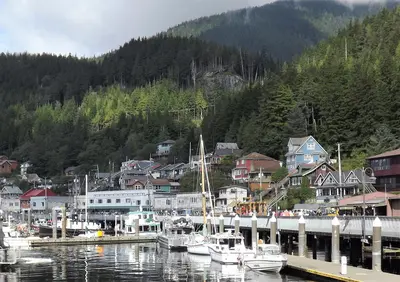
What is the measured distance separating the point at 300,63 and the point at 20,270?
127m

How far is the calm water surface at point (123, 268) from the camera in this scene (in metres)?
47.5

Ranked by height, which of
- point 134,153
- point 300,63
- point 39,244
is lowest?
point 39,244

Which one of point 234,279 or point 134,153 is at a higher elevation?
point 134,153

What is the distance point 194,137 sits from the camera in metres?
164

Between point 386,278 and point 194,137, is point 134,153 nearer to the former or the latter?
point 194,137

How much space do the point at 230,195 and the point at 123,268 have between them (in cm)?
6226

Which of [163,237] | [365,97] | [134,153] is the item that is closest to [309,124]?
[365,97]

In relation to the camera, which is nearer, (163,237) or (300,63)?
(163,237)

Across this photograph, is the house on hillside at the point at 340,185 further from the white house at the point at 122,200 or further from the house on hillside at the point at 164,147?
the house on hillside at the point at 164,147

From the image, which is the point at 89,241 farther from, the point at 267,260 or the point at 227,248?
the point at 267,260

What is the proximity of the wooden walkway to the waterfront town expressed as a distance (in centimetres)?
1718

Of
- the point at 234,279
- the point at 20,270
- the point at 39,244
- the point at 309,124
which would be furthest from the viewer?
the point at 309,124

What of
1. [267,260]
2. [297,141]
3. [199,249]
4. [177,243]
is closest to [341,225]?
[267,260]

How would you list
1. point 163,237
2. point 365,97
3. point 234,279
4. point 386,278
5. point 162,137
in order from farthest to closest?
point 162,137
point 365,97
point 163,237
point 234,279
point 386,278
